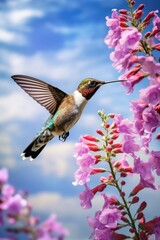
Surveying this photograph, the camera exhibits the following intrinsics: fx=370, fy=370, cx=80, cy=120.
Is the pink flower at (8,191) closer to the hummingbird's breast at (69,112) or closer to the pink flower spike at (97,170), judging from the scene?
the pink flower spike at (97,170)

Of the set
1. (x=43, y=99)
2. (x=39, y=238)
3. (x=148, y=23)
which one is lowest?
(x=39, y=238)

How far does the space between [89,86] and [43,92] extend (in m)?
0.89

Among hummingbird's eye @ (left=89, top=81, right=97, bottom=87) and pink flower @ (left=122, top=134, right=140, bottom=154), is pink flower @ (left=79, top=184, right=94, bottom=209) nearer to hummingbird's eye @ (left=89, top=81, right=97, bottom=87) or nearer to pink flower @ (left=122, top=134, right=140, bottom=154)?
pink flower @ (left=122, top=134, right=140, bottom=154)

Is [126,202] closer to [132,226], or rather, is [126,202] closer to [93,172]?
[132,226]

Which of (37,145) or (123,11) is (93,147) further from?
(37,145)

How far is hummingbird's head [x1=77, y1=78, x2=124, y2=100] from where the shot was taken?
5188 mm

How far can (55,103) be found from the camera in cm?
598

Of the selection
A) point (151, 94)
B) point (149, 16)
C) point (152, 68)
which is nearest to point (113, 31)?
point (149, 16)

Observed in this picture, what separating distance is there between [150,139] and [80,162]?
0.84 metres

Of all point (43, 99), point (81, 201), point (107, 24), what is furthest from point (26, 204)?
point (43, 99)

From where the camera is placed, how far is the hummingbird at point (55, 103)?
5.36 m

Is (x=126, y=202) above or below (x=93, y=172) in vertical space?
below

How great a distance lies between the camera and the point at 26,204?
3.00m

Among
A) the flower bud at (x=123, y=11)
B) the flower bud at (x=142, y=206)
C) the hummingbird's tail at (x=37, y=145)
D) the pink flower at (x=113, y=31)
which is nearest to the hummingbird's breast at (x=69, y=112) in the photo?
the hummingbird's tail at (x=37, y=145)
